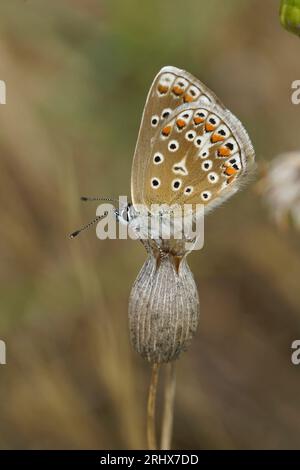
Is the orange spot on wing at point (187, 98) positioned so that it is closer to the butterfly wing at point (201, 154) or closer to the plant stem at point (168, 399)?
the butterfly wing at point (201, 154)

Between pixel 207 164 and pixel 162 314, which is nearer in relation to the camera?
pixel 162 314

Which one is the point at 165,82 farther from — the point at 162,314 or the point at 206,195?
the point at 162,314

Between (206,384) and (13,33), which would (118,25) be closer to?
(13,33)

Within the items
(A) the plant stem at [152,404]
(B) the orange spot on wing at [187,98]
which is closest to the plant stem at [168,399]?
(A) the plant stem at [152,404]

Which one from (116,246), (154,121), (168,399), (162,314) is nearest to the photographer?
(162,314)

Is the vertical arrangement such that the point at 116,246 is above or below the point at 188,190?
above

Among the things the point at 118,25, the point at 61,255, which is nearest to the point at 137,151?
the point at 118,25

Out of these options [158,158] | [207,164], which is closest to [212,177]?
[207,164]
